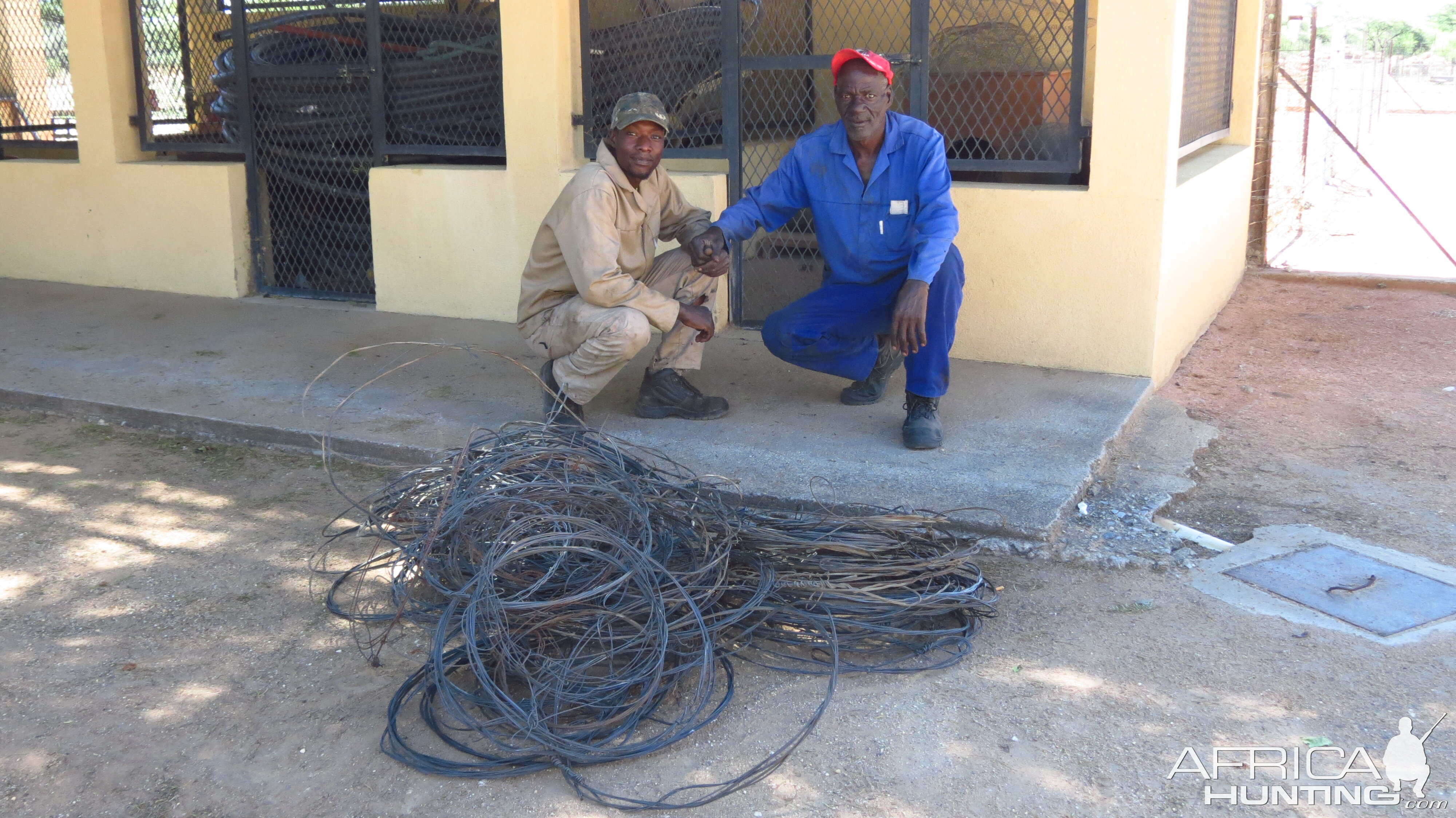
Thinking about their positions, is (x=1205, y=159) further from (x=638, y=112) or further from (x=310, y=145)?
(x=310, y=145)

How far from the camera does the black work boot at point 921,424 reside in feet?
13.8

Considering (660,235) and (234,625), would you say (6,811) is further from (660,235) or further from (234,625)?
(660,235)

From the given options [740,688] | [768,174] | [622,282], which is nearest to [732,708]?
[740,688]

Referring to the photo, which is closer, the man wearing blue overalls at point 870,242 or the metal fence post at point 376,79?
the man wearing blue overalls at point 870,242

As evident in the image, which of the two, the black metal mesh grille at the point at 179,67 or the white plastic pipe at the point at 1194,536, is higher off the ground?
the black metal mesh grille at the point at 179,67

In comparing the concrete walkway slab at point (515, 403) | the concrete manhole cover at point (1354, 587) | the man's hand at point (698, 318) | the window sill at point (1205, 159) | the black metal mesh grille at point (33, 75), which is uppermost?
the black metal mesh grille at point (33, 75)

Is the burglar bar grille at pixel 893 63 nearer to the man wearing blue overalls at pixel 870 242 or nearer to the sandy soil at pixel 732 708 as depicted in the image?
the man wearing blue overalls at pixel 870 242

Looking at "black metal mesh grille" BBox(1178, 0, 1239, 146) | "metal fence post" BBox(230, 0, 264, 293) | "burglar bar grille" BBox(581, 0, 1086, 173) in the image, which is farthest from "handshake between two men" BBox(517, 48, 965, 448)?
"metal fence post" BBox(230, 0, 264, 293)

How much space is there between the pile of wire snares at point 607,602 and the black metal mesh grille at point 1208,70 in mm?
2873

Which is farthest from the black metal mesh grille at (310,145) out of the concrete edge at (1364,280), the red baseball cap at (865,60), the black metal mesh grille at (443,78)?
the concrete edge at (1364,280)

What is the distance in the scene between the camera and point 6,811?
2.44 m

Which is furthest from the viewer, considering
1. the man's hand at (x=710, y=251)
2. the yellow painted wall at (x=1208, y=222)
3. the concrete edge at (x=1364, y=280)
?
the concrete edge at (x=1364, y=280)

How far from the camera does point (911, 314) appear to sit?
3.99 meters

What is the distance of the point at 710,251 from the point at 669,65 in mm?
1826
